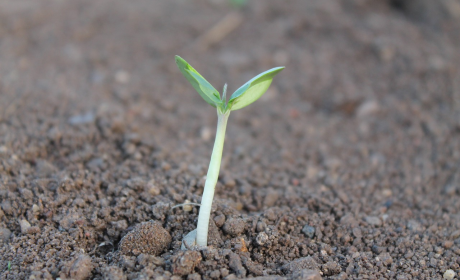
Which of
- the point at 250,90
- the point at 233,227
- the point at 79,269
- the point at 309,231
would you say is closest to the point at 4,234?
the point at 79,269

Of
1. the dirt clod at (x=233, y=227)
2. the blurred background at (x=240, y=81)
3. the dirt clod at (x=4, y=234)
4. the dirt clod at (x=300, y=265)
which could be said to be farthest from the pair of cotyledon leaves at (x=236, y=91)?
the dirt clod at (x=4, y=234)

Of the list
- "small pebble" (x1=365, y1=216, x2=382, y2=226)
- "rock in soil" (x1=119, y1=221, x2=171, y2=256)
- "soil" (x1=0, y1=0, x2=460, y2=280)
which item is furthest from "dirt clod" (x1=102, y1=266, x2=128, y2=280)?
"small pebble" (x1=365, y1=216, x2=382, y2=226)

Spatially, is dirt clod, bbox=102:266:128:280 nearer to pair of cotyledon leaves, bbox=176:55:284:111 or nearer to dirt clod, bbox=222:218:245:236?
dirt clod, bbox=222:218:245:236

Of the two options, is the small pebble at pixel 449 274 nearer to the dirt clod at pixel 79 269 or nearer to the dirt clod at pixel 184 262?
the dirt clod at pixel 184 262

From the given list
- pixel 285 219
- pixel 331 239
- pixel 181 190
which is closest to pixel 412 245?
pixel 331 239

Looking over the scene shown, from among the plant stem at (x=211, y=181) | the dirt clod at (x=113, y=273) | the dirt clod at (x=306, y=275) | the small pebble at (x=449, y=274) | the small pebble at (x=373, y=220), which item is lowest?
the small pebble at (x=449, y=274)

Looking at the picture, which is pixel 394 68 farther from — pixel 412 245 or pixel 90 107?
pixel 90 107
